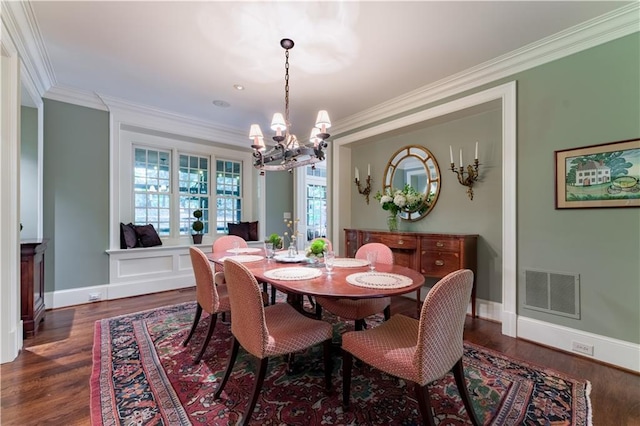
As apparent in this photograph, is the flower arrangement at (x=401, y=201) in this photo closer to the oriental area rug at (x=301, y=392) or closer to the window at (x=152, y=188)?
the oriental area rug at (x=301, y=392)

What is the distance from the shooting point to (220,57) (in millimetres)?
2613

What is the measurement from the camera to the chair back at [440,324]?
4.05 feet

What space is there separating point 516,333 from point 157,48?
4.23m

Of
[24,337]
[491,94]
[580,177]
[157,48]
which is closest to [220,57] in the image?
[157,48]

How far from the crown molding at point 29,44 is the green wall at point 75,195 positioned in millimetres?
455

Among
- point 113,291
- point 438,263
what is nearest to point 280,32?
point 438,263

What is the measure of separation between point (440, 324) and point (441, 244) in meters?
1.94

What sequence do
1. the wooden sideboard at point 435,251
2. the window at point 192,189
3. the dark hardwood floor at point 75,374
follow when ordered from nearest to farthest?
the dark hardwood floor at point 75,374 → the wooden sideboard at point 435,251 → the window at point 192,189

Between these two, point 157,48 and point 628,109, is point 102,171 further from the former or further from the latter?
point 628,109

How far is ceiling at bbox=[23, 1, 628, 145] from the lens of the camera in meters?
2.04

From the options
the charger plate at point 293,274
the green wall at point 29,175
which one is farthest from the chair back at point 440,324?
the green wall at point 29,175

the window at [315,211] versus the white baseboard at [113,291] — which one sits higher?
the window at [315,211]

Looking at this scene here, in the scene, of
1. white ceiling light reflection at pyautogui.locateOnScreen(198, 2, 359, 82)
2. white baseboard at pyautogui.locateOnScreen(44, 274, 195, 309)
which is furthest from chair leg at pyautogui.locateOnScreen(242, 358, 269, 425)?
white baseboard at pyautogui.locateOnScreen(44, 274, 195, 309)

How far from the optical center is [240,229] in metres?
4.96
